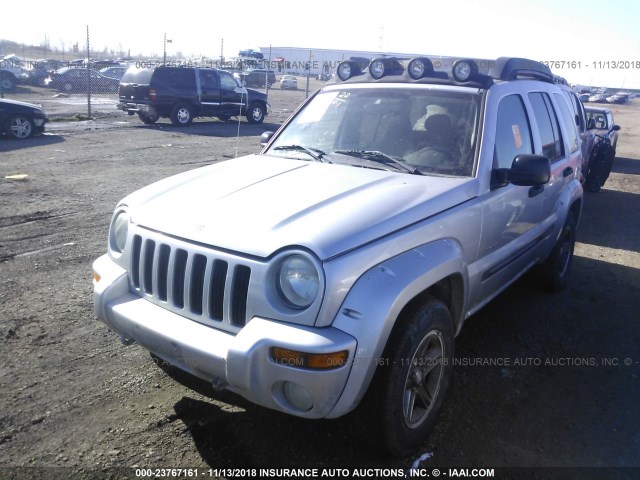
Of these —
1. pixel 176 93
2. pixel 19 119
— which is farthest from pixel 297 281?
pixel 176 93

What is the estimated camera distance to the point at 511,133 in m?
4.11

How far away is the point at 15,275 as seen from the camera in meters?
5.08

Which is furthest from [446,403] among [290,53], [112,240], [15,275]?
[290,53]

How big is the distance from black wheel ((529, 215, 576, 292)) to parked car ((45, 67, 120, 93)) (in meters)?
29.6

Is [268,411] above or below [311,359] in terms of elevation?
below

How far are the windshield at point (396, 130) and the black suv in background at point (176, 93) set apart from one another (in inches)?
539

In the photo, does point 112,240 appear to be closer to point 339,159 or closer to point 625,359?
point 339,159

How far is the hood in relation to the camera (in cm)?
265

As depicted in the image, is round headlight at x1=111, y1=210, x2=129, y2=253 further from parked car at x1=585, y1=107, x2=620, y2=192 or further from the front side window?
the front side window

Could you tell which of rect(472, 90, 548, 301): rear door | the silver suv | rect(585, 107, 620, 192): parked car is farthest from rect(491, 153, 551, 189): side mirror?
rect(585, 107, 620, 192): parked car

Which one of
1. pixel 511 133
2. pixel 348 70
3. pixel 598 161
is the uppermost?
pixel 348 70

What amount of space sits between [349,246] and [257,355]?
640mm

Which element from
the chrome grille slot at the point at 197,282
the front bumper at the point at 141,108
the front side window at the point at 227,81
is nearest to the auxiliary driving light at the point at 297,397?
the chrome grille slot at the point at 197,282

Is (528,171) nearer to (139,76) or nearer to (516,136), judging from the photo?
(516,136)
